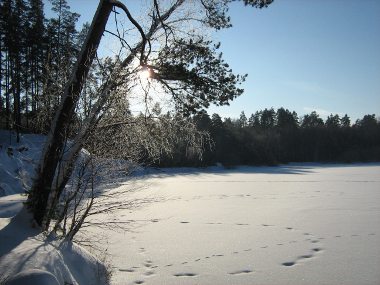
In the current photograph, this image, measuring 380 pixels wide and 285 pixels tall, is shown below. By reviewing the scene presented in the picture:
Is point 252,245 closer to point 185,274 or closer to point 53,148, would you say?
point 185,274

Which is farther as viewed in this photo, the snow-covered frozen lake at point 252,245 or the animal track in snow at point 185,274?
the animal track in snow at point 185,274

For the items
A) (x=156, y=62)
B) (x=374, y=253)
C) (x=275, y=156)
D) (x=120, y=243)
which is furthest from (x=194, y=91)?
(x=275, y=156)

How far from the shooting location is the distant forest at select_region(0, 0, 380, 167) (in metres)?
6.00

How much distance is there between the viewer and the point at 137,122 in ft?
20.0

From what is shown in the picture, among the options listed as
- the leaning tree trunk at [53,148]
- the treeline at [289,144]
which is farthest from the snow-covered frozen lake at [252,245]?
the treeline at [289,144]

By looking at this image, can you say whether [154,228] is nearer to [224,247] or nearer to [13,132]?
[224,247]

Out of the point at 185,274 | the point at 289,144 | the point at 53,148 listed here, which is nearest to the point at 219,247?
the point at 185,274

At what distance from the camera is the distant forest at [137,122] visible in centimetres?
600

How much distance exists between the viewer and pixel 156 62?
21.1 ft

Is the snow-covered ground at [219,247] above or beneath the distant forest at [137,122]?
beneath

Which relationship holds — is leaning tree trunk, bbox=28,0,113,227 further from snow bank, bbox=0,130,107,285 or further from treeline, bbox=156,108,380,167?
treeline, bbox=156,108,380,167

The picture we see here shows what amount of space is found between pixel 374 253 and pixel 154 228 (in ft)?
17.3

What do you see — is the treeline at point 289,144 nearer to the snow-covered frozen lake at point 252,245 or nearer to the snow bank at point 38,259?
the snow-covered frozen lake at point 252,245

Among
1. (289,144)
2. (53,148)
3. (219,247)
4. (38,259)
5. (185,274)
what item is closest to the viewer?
(38,259)
